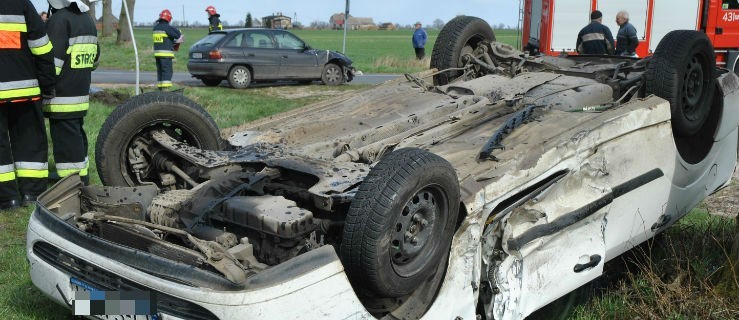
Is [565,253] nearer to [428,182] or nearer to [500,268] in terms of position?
[500,268]

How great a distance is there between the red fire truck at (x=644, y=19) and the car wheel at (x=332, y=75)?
4.41m

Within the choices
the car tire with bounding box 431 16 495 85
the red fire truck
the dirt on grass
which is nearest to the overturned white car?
the car tire with bounding box 431 16 495 85

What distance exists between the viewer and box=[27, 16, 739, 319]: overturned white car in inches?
105

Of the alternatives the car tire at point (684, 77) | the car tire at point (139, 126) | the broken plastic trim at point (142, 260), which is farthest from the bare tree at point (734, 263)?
the car tire at point (139, 126)

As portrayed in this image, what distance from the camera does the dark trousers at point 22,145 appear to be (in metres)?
5.46

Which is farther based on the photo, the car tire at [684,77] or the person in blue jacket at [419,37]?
the person in blue jacket at [419,37]

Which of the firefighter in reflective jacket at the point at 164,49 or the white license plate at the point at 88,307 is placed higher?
the firefighter in reflective jacket at the point at 164,49

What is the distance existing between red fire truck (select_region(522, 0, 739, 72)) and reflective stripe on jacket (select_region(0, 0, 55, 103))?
35.4 ft

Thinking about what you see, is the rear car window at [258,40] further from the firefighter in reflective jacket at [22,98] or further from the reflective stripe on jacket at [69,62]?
the firefighter in reflective jacket at [22,98]

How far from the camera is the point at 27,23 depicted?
535 cm

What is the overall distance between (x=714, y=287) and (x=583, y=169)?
3.10 feet

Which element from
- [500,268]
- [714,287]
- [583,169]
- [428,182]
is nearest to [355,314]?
[428,182]

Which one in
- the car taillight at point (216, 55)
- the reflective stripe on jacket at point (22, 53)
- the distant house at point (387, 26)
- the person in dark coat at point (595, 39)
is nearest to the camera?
the reflective stripe on jacket at point (22, 53)

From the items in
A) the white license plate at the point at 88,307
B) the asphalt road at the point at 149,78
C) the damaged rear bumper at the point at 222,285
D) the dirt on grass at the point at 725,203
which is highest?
the damaged rear bumper at the point at 222,285
